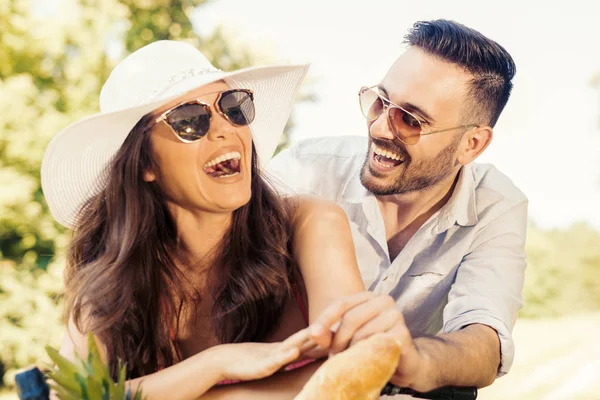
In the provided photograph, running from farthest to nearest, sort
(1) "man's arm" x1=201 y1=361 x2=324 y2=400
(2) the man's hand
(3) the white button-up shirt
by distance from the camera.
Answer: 1. (3) the white button-up shirt
2. (1) "man's arm" x1=201 y1=361 x2=324 y2=400
3. (2) the man's hand

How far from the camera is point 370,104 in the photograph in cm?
335

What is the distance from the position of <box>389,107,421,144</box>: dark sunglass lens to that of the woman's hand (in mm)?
1617

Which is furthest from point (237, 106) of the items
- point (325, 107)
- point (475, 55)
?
point (325, 107)

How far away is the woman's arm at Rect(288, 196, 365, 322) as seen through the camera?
2223 mm

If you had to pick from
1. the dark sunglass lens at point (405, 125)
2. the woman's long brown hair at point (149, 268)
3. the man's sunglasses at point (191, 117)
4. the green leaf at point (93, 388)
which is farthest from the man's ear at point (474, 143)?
the green leaf at point (93, 388)

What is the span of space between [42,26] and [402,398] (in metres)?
10.1

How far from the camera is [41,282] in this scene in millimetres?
11156

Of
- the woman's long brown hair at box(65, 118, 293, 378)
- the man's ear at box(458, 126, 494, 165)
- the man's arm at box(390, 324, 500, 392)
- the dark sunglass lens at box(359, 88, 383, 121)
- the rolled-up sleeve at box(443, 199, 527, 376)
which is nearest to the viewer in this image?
the man's arm at box(390, 324, 500, 392)

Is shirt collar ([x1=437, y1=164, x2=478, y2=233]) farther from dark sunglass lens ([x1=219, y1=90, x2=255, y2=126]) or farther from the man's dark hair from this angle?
dark sunglass lens ([x1=219, y1=90, x2=255, y2=126])

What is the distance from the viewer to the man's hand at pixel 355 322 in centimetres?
170

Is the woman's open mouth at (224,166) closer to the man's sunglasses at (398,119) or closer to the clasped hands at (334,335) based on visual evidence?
the clasped hands at (334,335)

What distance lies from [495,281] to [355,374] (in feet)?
5.03

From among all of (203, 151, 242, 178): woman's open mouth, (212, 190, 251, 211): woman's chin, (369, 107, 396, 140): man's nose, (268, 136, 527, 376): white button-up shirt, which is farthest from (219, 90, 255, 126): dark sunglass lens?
(369, 107, 396, 140): man's nose

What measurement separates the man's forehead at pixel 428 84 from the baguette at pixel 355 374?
1.84 meters
